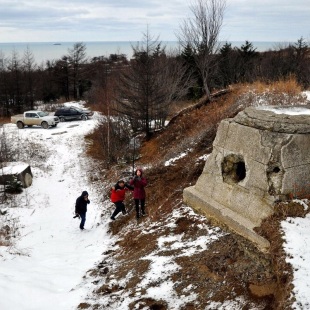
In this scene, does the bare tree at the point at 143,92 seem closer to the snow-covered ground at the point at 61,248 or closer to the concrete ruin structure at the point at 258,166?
the snow-covered ground at the point at 61,248

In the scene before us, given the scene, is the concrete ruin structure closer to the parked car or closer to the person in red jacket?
the person in red jacket

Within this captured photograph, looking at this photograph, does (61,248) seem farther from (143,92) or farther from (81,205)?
(143,92)

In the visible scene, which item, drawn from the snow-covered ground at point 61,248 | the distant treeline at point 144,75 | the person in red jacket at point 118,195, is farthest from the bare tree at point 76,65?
the person in red jacket at point 118,195

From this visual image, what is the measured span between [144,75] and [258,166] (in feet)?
45.9

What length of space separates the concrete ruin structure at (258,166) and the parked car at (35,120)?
22270 mm

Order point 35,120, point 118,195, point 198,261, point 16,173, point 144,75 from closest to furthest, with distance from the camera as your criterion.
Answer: point 198,261
point 118,195
point 16,173
point 144,75
point 35,120

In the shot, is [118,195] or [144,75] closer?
[118,195]

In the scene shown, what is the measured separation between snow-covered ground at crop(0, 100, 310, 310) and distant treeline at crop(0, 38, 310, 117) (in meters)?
6.70

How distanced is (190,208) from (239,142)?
2.37 meters

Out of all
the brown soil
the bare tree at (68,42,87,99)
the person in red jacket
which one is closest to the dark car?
the brown soil

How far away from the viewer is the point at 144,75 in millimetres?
19750

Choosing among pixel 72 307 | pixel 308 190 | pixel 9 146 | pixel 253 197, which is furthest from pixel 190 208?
pixel 9 146

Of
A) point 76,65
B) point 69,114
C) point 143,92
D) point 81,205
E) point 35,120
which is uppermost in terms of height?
point 76,65

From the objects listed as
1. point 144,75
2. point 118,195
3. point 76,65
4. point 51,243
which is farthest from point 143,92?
point 76,65
